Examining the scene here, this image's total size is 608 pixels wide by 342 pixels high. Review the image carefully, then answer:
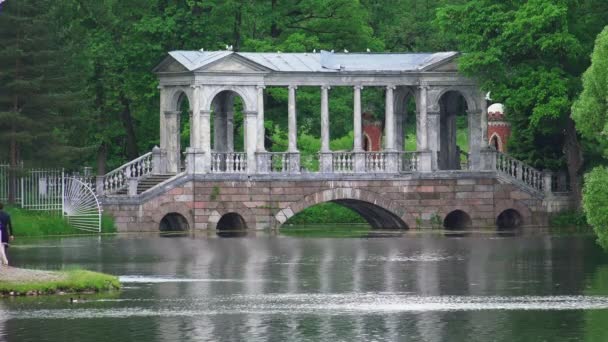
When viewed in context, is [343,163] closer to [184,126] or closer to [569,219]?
[184,126]

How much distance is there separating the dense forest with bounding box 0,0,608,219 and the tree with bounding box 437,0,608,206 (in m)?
0.05

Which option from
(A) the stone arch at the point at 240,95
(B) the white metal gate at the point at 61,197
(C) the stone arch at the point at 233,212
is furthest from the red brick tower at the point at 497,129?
A: (B) the white metal gate at the point at 61,197

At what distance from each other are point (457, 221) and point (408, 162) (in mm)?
3157

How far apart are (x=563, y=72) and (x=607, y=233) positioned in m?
19.7

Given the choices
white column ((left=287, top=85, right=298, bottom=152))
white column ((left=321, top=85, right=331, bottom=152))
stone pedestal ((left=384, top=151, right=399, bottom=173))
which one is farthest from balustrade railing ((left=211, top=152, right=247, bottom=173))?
stone pedestal ((left=384, top=151, right=399, bottom=173))

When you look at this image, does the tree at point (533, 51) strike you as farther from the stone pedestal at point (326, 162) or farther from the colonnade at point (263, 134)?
the stone pedestal at point (326, 162)

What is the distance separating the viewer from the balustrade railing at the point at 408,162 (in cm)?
7488

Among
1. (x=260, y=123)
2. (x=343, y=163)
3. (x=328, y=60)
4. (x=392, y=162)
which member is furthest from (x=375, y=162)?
(x=260, y=123)

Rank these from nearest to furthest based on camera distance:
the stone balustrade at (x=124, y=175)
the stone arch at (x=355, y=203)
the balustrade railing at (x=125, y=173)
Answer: the stone balustrade at (x=124, y=175)
the balustrade railing at (x=125, y=173)
the stone arch at (x=355, y=203)

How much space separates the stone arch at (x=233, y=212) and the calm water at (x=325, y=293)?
354 inches

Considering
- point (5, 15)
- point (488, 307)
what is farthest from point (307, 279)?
point (5, 15)

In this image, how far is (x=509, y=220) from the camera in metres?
75.9

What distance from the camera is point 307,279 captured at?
4616cm

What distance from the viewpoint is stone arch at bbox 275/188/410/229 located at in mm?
72750
